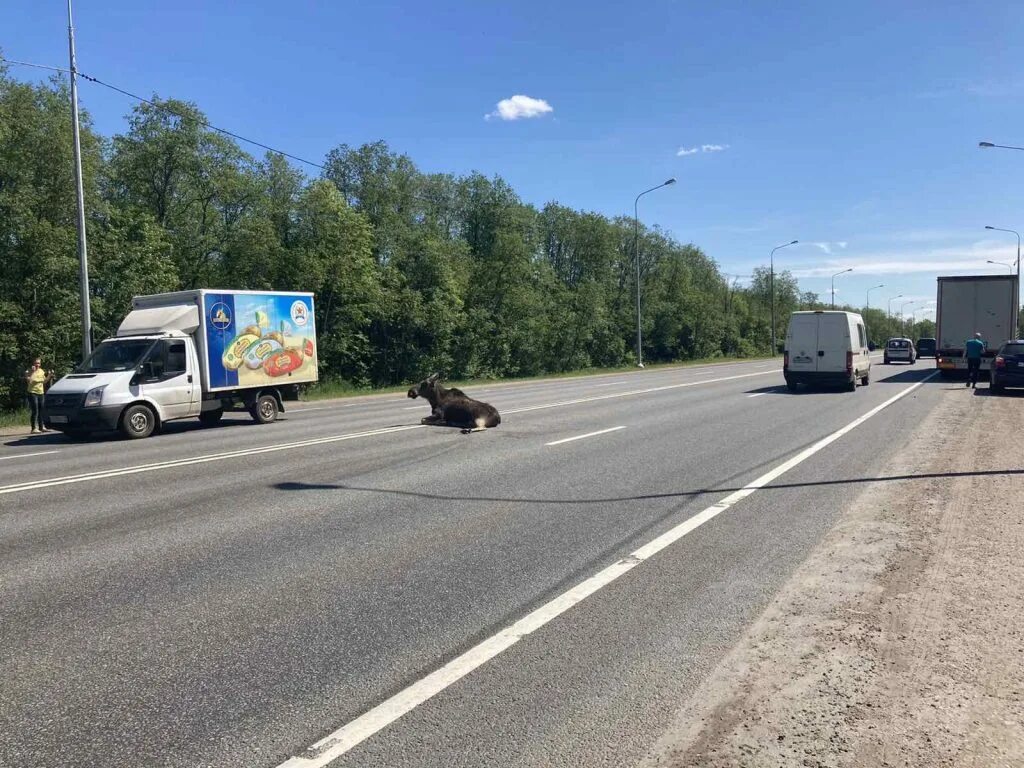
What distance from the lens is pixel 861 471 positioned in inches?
399

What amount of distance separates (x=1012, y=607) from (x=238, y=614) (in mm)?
4923

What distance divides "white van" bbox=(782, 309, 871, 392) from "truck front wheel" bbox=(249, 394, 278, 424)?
15503 mm

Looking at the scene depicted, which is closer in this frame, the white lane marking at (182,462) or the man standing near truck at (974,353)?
the white lane marking at (182,462)

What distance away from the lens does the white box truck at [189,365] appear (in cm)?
1517

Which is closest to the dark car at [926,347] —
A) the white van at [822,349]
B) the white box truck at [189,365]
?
the white van at [822,349]

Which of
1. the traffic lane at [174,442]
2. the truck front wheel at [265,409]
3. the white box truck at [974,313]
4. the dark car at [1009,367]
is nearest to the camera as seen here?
the traffic lane at [174,442]

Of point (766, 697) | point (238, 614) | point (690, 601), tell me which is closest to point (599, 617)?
point (690, 601)

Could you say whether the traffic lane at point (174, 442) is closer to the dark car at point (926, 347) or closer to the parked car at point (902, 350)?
the parked car at point (902, 350)

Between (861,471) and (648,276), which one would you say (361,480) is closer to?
(861,471)

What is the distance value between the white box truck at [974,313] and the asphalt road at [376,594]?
21675 mm

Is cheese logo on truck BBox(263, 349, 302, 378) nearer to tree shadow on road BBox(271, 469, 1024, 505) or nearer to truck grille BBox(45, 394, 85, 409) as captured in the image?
truck grille BBox(45, 394, 85, 409)

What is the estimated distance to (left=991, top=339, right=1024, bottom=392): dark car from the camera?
884 inches

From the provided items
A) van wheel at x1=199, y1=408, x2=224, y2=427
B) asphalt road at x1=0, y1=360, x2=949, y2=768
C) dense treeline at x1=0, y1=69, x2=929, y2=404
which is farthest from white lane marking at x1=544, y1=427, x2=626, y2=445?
dense treeline at x1=0, y1=69, x2=929, y2=404

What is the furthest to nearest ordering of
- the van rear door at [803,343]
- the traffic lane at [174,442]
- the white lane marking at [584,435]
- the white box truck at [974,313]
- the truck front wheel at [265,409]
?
the white box truck at [974,313], the van rear door at [803,343], the truck front wheel at [265,409], the white lane marking at [584,435], the traffic lane at [174,442]
